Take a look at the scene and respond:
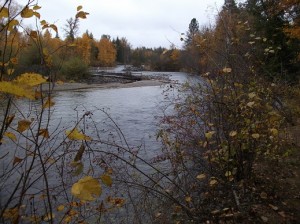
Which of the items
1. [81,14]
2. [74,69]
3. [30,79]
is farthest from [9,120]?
[74,69]

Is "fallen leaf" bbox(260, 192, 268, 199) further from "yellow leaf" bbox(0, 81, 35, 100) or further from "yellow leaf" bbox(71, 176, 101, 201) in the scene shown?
"yellow leaf" bbox(0, 81, 35, 100)

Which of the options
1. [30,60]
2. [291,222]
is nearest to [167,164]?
[291,222]

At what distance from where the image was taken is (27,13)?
69.2 inches

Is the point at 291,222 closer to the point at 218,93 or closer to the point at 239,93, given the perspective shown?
the point at 239,93

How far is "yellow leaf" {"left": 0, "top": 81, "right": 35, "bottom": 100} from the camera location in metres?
1.28

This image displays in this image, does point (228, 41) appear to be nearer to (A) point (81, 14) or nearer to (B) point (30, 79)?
(A) point (81, 14)

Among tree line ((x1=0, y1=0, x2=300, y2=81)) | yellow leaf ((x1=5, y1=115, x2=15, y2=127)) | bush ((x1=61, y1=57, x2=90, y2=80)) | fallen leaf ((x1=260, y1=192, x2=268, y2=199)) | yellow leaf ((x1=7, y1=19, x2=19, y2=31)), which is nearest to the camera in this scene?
yellow leaf ((x1=5, y1=115, x2=15, y2=127))

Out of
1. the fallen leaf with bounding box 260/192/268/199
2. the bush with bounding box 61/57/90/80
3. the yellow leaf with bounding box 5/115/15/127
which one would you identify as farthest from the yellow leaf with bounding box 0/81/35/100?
the bush with bounding box 61/57/90/80

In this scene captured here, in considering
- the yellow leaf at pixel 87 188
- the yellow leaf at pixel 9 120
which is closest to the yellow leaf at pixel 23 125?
the yellow leaf at pixel 9 120

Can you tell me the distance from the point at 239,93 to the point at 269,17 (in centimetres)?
1053

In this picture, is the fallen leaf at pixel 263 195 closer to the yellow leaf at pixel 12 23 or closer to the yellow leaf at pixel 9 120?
the yellow leaf at pixel 9 120

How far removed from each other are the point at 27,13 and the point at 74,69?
4365 cm

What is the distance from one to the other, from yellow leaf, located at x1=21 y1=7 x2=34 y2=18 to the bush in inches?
1661

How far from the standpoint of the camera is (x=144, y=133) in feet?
41.0
